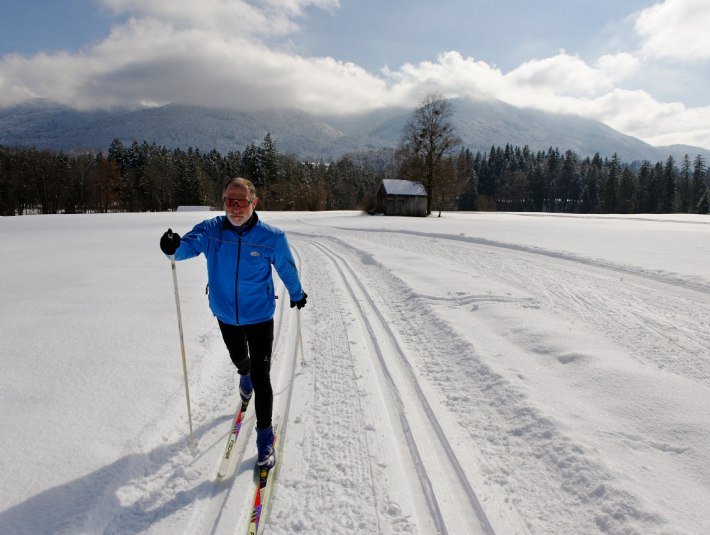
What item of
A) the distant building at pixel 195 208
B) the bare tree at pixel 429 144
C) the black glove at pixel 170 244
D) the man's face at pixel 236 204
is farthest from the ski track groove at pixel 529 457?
the distant building at pixel 195 208

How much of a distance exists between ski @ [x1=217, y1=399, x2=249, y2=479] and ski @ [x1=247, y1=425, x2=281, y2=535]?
272mm

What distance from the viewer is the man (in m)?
2.93

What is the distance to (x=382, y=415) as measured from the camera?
11.8ft

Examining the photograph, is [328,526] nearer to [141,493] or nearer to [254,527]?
[254,527]

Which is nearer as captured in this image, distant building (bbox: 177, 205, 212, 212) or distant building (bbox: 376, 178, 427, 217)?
distant building (bbox: 376, 178, 427, 217)

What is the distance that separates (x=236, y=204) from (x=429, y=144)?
40070 millimetres

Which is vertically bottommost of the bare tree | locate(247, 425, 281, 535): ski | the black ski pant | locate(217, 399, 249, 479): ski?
locate(247, 425, 281, 535): ski

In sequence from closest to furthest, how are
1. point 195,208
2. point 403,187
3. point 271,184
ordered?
point 403,187, point 195,208, point 271,184

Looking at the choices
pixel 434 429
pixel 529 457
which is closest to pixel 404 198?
pixel 434 429

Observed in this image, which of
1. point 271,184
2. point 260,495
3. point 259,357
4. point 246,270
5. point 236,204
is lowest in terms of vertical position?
point 260,495

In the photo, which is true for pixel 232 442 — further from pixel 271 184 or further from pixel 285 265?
pixel 271 184

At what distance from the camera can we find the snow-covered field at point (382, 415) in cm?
250

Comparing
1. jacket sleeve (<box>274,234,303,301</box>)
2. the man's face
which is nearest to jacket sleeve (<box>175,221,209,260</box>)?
the man's face

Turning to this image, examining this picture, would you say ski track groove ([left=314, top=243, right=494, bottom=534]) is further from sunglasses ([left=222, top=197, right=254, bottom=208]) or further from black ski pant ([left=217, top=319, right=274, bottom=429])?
sunglasses ([left=222, top=197, right=254, bottom=208])
